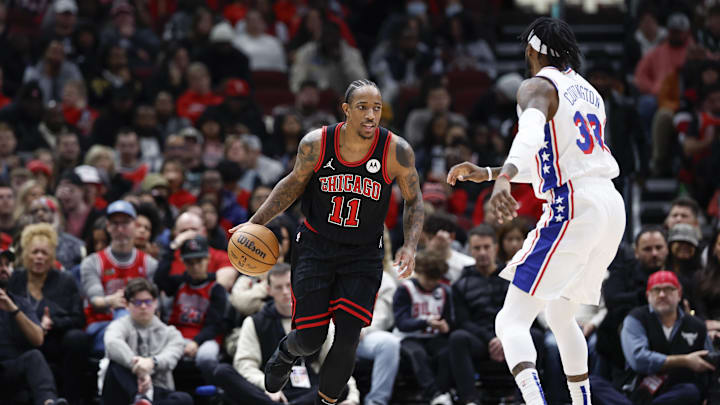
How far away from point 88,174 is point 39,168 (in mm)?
736

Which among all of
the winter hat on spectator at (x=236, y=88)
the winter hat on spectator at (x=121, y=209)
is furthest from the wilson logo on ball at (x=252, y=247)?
the winter hat on spectator at (x=236, y=88)

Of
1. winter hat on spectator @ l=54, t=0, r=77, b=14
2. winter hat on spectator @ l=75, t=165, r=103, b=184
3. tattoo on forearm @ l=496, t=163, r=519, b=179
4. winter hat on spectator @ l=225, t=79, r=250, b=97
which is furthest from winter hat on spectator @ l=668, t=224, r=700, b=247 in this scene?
winter hat on spectator @ l=54, t=0, r=77, b=14

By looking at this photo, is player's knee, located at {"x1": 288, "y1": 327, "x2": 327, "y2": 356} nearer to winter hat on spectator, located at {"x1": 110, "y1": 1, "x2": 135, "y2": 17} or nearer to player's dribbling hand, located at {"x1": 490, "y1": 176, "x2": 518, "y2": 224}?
player's dribbling hand, located at {"x1": 490, "y1": 176, "x2": 518, "y2": 224}

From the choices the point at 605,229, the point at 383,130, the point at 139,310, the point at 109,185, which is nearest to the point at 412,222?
the point at 383,130

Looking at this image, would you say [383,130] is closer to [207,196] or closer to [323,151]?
[323,151]

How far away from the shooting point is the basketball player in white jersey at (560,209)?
243 inches

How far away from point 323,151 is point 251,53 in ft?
30.3

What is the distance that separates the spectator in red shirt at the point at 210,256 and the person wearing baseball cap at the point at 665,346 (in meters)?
3.67

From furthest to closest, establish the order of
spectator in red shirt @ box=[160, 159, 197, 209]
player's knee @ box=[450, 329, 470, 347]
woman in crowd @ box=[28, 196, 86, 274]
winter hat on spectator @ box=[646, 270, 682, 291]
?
spectator in red shirt @ box=[160, 159, 197, 209] → woman in crowd @ box=[28, 196, 86, 274] → player's knee @ box=[450, 329, 470, 347] → winter hat on spectator @ box=[646, 270, 682, 291]

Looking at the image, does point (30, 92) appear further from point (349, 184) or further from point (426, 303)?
point (349, 184)

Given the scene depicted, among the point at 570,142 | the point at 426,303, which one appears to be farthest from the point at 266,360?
the point at 570,142

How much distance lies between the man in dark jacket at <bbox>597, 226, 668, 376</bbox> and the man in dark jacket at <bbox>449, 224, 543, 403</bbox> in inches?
23.3

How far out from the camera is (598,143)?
20.7 feet

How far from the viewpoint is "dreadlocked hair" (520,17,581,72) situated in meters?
6.40
